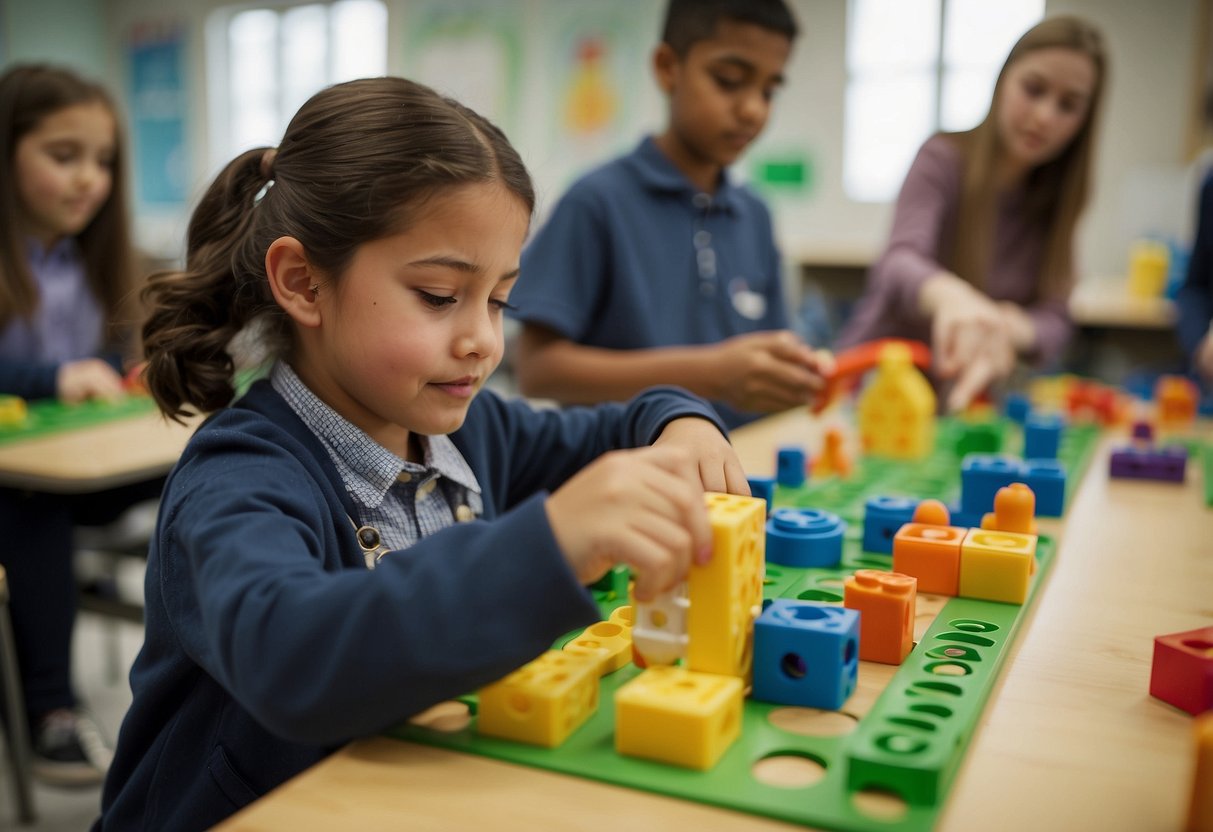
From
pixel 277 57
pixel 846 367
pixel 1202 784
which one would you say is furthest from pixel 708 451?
pixel 277 57

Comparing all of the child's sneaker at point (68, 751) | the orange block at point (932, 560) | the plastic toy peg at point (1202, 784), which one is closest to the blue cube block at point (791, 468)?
the orange block at point (932, 560)

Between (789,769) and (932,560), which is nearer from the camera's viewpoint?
(789,769)

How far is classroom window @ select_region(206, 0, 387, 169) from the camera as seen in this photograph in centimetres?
596

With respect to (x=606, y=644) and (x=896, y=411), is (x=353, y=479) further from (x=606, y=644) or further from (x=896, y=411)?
(x=896, y=411)

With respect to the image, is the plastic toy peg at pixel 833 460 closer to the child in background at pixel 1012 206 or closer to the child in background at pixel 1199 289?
the child in background at pixel 1012 206

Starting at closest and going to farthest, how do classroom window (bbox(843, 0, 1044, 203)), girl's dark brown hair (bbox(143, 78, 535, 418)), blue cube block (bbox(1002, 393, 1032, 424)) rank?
girl's dark brown hair (bbox(143, 78, 535, 418)), blue cube block (bbox(1002, 393, 1032, 424)), classroom window (bbox(843, 0, 1044, 203))

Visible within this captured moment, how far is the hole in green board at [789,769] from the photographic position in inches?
20.2

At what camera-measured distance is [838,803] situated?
1.60 feet

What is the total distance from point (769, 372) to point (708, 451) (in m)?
0.43

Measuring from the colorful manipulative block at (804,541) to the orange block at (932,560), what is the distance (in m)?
0.07

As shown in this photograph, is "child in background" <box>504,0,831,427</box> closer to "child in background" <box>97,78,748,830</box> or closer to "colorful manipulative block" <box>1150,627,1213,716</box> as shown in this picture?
"child in background" <box>97,78,748,830</box>

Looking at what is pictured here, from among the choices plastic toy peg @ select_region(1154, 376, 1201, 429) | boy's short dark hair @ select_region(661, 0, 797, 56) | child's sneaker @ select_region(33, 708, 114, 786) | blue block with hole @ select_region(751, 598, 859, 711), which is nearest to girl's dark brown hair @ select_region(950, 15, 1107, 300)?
plastic toy peg @ select_region(1154, 376, 1201, 429)

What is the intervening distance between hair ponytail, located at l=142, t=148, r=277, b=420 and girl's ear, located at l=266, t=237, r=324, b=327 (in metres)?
0.04

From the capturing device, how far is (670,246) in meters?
1.51
